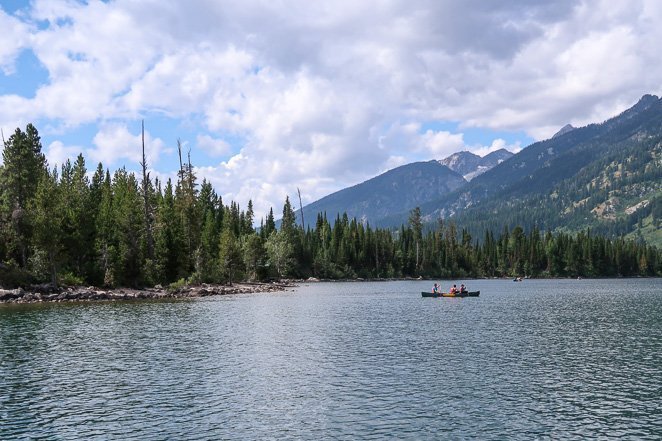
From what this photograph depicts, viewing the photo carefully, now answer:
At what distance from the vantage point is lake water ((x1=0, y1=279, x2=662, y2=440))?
90.9 feet

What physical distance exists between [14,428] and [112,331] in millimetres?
34056

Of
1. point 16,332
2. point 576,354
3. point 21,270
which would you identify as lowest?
point 576,354

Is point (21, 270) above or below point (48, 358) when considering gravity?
above

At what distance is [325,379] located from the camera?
38000mm

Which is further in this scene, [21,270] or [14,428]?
[21,270]

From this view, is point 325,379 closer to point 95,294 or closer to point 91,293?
point 95,294

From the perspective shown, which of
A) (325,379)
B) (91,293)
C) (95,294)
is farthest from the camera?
(95,294)

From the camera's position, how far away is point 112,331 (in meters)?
60.1

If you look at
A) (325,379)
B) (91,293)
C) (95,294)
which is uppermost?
(91,293)

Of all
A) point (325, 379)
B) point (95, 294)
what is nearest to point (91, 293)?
point (95, 294)

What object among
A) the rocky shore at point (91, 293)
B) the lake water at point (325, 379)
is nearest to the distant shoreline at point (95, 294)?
the rocky shore at point (91, 293)

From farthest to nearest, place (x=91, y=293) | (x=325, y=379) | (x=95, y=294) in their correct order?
(x=95, y=294), (x=91, y=293), (x=325, y=379)

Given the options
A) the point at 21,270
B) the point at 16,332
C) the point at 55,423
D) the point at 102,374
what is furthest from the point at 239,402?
the point at 21,270

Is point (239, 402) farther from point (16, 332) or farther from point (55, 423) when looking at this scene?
point (16, 332)
